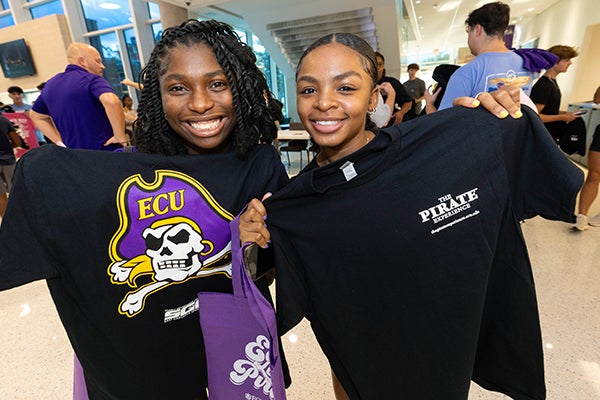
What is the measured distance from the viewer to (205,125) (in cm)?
100

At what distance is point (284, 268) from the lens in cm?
94

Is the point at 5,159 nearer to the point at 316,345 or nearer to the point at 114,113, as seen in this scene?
the point at 114,113

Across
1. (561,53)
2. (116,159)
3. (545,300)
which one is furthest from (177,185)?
(561,53)

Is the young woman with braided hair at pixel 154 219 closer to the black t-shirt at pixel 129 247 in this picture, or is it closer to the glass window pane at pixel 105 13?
the black t-shirt at pixel 129 247

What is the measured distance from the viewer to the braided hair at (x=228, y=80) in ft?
3.27

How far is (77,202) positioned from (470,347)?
3.93 ft

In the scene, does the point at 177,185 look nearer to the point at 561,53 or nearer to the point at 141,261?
the point at 141,261

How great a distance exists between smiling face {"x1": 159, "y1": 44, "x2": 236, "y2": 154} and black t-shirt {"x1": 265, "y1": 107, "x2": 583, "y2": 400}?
0.32 meters

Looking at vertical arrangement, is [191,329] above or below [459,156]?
below

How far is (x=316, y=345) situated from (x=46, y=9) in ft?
44.2

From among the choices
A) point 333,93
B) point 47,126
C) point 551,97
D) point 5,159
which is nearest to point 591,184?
point 551,97

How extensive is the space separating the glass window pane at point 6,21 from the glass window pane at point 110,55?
12.6 ft

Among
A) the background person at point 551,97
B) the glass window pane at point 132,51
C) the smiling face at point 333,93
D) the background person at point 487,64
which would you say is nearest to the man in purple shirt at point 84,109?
the smiling face at point 333,93

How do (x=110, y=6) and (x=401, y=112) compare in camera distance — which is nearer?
(x=401, y=112)
